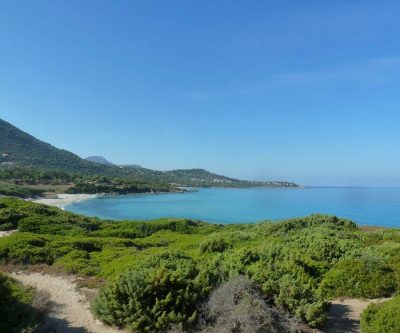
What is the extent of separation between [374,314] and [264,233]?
14.4 m

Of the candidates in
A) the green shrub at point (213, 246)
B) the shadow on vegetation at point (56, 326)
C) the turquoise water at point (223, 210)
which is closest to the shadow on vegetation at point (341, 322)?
the shadow on vegetation at point (56, 326)

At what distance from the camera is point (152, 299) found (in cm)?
944

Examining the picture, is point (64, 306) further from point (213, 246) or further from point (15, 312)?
point (213, 246)

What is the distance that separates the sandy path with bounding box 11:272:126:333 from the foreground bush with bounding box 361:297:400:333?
592cm

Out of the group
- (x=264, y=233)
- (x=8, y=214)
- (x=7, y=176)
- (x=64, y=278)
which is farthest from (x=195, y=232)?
(x=7, y=176)

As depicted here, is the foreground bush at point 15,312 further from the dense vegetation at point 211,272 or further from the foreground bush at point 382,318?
the foreground bush at point 382,318

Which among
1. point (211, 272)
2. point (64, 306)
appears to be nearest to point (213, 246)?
point (211, 272)

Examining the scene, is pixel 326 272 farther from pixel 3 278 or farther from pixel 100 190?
pixel 100 190

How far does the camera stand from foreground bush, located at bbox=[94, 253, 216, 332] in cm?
895

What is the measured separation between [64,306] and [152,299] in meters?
3.34

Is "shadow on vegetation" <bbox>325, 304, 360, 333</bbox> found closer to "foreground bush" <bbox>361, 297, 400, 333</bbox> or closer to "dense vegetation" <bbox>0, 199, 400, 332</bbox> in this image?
"dense vegetation" <bbox>0, 199, 400, 332</bbox>

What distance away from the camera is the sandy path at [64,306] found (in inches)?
370

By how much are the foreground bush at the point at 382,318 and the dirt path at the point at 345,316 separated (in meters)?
0.56

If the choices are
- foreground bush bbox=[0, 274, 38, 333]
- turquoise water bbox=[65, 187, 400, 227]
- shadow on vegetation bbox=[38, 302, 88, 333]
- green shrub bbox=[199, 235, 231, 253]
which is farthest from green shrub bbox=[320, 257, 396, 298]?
turquoise water bbox=[65, 187, 400, 227]
